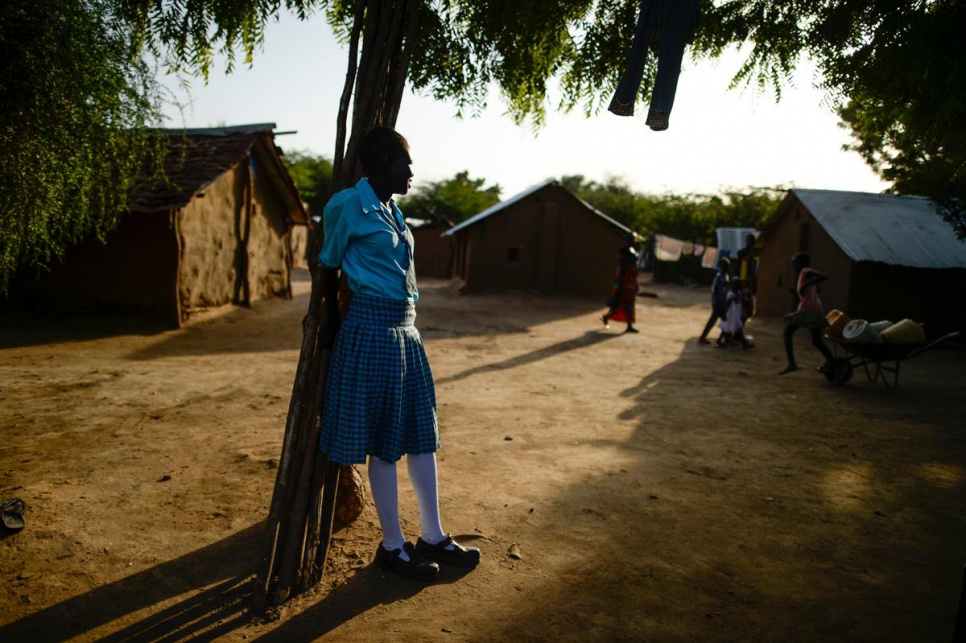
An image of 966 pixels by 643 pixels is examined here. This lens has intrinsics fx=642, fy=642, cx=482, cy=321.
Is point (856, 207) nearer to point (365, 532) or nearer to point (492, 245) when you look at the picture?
point (492, 245)

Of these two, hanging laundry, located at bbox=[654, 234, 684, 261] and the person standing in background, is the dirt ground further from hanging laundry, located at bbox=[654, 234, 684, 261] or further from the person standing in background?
hanging laundry, located at bbox=[654, 234, 684, 261]

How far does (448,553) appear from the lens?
3145mm

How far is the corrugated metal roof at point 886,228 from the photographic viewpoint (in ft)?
44.6

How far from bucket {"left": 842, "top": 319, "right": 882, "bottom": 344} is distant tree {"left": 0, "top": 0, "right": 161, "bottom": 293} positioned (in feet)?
27.4

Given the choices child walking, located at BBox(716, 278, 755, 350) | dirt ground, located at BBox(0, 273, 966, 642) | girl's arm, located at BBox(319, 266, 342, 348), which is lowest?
dirt ground, located at BBox(0, 273, 966, 642)

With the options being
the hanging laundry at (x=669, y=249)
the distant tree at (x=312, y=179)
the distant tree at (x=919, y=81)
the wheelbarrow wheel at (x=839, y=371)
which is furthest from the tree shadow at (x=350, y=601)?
the distant tree at (x=312, y=179)

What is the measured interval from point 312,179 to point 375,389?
41561 millimetres

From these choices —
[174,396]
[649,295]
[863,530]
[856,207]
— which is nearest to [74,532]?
[174,396]

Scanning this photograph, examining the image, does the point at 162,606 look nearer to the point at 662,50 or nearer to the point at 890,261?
the point at 662,50

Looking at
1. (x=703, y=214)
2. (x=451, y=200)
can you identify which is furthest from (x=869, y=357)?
(x=451, y=200)

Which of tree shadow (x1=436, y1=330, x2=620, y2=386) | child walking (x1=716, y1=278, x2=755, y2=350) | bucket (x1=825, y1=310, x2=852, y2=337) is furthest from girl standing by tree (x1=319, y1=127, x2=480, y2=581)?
child walking (x1=716, y1=278, x2=755, y2=350)

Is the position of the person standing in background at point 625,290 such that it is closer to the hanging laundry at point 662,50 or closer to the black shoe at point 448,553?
the hanging laundry at point 662,50

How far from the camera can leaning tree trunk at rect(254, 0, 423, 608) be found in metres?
2.86

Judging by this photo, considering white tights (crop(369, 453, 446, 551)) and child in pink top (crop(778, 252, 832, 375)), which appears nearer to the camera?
white tights (crop(369, 453, 446, 551))
